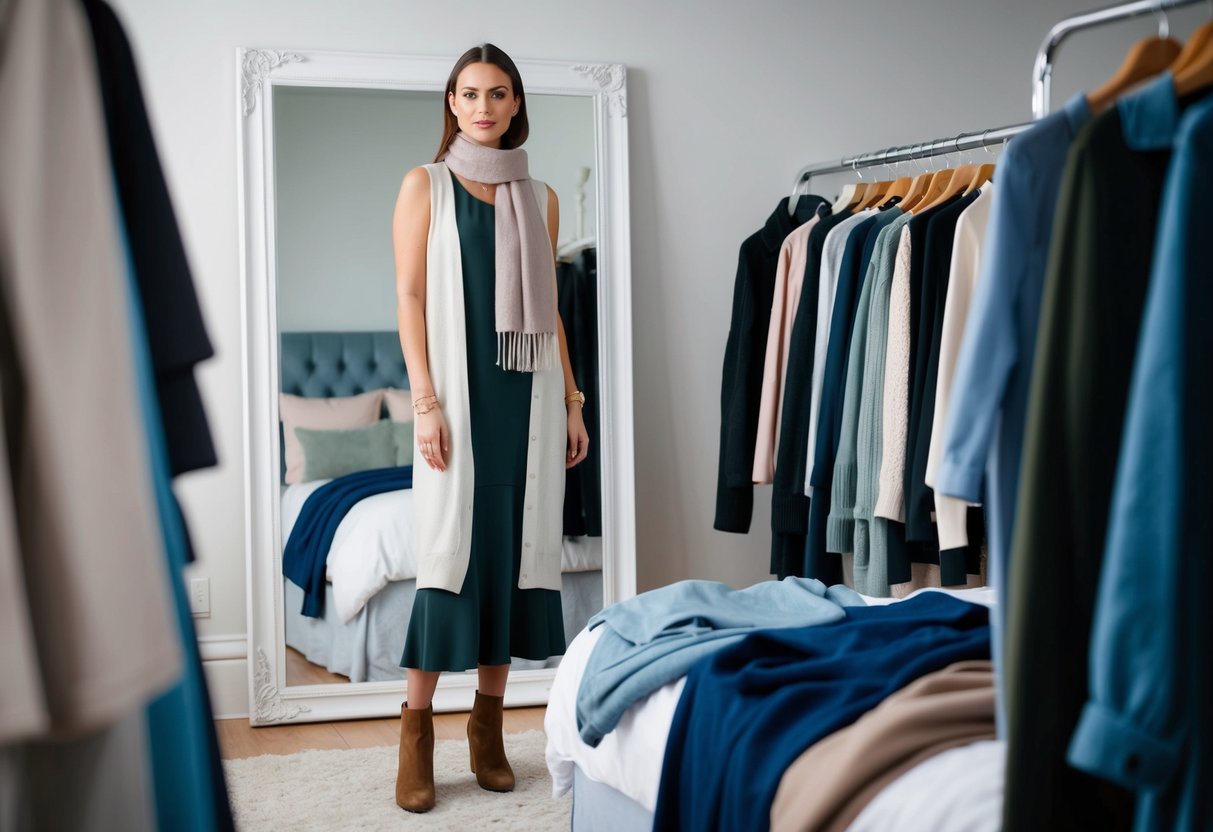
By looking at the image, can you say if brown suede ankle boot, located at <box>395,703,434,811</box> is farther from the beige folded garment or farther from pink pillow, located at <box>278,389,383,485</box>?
the beige folded garment

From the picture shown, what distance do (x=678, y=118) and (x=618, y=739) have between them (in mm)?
2341

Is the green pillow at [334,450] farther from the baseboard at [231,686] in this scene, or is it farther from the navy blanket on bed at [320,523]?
the baseboard at [231,686]

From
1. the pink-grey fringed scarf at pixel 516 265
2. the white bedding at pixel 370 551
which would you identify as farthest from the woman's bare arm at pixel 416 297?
the white bedding at pixel 370 551

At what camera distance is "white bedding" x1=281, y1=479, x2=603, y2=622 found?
3.13 meters

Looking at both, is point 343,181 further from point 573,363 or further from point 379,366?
point 573,363

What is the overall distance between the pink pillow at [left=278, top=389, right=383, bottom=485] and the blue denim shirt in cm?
249

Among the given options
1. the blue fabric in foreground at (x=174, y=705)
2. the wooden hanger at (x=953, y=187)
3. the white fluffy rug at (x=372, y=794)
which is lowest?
the white fluffy rug at (x=372, y=794)

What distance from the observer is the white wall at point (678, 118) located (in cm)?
325

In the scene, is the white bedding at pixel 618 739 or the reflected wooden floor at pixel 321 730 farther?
the reflected wooden floor at pixel 321 730

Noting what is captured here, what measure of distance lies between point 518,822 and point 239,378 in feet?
5.15

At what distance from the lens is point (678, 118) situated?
3.60 meters

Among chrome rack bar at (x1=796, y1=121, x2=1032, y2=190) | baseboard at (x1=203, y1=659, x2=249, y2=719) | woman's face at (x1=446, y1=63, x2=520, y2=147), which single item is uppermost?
woman's face at (x1=446, y1=63, x2=520, y2=147)

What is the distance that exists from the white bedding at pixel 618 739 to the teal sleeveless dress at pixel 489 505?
0.63 meters

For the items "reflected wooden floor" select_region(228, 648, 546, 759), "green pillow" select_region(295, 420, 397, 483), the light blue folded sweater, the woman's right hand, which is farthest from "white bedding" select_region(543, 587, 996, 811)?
"green pillow" select_region(295, 420, 397, 483)
